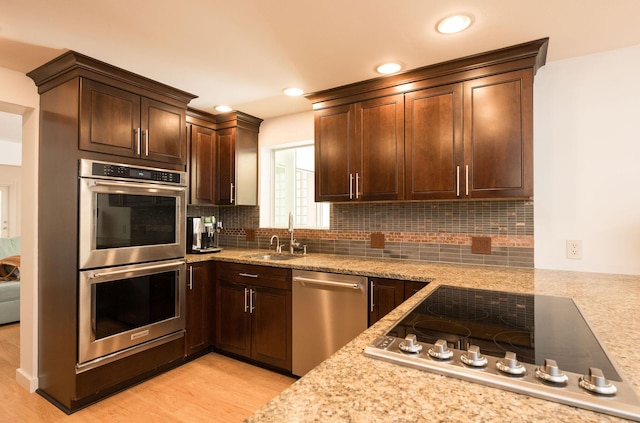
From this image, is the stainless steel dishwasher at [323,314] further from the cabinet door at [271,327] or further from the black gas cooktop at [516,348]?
the black gas cooktop at [516,348]

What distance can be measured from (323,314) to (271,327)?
0.51 m

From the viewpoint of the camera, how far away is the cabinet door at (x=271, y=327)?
2.54m

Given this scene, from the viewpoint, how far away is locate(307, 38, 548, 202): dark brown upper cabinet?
6.53 ft

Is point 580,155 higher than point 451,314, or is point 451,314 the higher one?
point 580,155

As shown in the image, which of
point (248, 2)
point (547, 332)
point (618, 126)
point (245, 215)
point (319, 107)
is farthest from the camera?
point (245, 215)

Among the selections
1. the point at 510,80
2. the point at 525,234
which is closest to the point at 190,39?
the point at 510,80

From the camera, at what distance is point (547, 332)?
40.7 inches

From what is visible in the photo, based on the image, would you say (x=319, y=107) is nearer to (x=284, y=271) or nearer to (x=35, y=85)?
(x=284, y=271)

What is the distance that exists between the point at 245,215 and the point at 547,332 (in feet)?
10.0

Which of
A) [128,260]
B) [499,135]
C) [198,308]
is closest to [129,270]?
[128,260]

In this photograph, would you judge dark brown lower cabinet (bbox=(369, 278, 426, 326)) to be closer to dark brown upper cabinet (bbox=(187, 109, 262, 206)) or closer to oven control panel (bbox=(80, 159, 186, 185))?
oven control panel (bbox=(80, 159, 186, 185))

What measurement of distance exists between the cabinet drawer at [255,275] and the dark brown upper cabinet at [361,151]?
682mm

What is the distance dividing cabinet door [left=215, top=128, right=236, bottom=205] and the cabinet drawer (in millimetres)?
757

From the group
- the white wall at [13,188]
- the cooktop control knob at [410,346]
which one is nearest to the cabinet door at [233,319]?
the cooktop control knob at [410,346]
